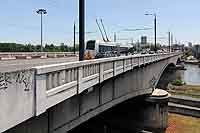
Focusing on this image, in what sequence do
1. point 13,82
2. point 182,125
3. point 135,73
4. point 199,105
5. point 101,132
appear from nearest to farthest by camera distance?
point 13,82 → point 135,73 → point 101,132 → point 182,125 → point 199,105

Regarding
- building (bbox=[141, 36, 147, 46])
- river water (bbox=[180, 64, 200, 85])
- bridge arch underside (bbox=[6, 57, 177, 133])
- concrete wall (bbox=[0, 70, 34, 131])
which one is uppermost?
building (bbox=[141, 36, 147, 46])

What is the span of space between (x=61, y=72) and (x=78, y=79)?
4.90ft

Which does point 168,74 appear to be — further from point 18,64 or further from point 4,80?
point 4,80

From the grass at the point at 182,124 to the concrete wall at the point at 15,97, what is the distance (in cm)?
2591

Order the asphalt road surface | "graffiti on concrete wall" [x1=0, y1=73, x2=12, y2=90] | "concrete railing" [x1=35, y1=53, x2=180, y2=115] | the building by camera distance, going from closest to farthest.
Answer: "graffiti on concrete wall" [x1=0, y1=73, x2=12, y2=90] < "concrete railing" [x1=35, y1=53, x2=180, y2=115] < the asphalt road surface < the building

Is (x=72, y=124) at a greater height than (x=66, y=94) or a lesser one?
lesser

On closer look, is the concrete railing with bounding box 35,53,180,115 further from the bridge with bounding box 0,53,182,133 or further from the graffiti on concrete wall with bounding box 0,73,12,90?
the graffiti on concrete wall with bounding box 0,73,12,90

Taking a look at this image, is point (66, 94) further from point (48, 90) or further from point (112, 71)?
point (112, 71)

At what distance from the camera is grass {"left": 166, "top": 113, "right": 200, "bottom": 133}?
3078 cm

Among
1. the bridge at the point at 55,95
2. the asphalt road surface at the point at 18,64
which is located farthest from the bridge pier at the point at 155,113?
the asphalt road surface at the point at 18,64

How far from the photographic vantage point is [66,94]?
9227 millimetres

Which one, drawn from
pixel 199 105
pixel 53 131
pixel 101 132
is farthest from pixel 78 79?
pixel 199 105

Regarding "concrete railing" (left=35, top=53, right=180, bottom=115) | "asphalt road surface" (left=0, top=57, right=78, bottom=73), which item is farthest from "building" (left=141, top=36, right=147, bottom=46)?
"concrete railing" (left=35, top=53, right=180, bottom=115)

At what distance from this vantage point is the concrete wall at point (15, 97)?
562cm
